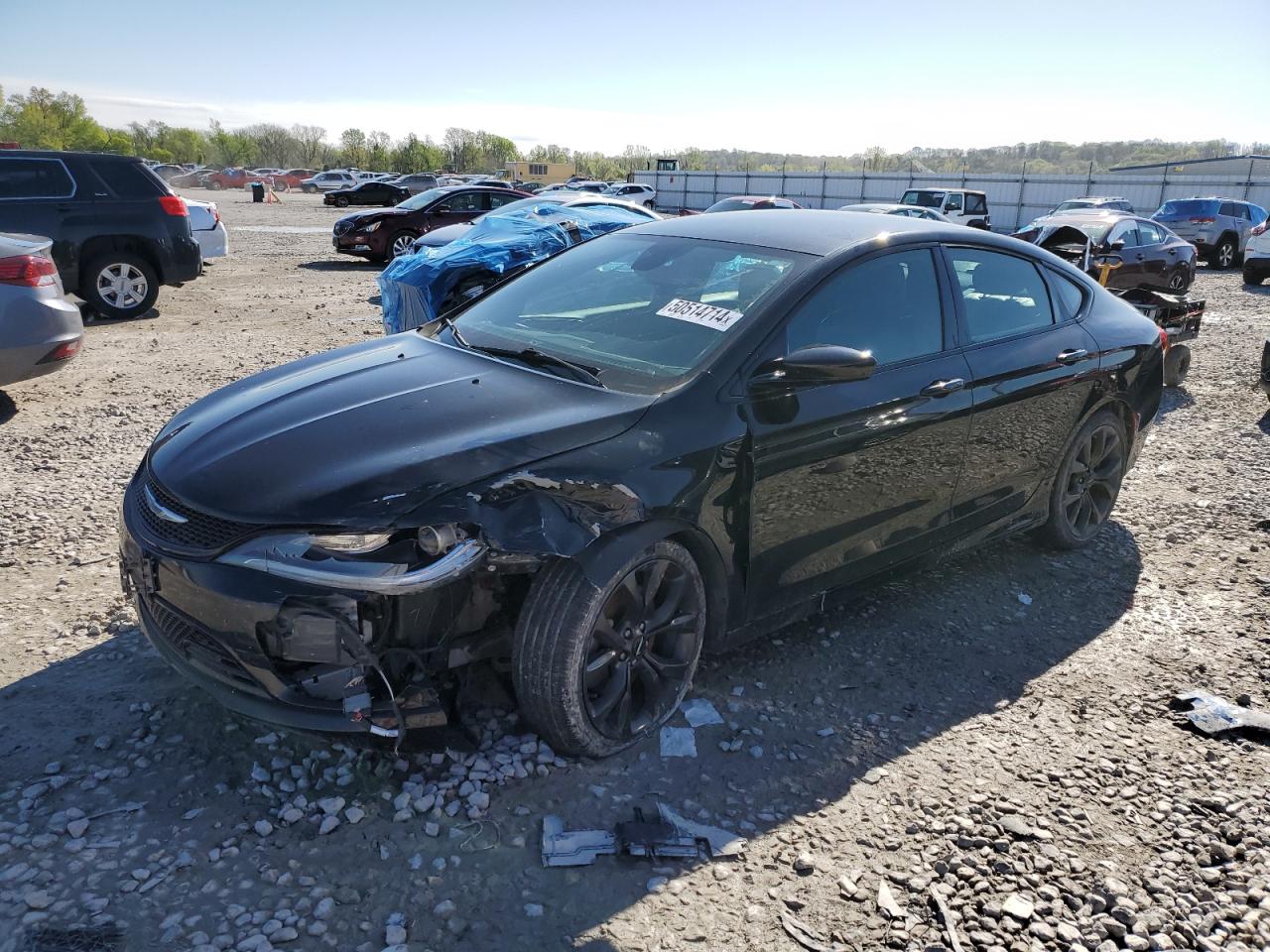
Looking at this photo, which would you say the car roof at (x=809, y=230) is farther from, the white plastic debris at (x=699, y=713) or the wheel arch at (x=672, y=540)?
the white plastic debris at (x=699, y=713)

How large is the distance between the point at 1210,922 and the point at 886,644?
1.58 meters

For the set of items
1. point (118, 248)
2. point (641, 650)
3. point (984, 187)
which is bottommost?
point (641, 650)

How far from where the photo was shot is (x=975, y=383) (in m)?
3.88

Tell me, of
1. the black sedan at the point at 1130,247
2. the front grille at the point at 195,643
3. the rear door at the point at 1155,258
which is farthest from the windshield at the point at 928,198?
the front grille at the point at 195,643

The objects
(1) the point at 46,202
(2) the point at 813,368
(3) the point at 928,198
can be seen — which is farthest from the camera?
(3) the point at 928,198

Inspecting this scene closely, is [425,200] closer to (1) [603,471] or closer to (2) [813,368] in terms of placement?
(2) [813,368]

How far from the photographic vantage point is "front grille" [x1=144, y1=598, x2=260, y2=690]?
2664 mm

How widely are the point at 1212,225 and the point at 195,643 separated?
24934mm

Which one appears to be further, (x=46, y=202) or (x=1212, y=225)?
(x=1212, y=225)

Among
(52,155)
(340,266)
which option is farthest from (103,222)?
(340,266)

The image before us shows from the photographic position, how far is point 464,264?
8484mm

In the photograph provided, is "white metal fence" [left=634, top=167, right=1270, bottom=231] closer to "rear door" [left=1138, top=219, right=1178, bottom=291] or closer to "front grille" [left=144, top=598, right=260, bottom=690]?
"rear door" [left=1138, top=219, right=1178, bottom=291]

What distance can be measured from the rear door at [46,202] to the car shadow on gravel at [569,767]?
830cm

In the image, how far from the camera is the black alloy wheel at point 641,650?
2.93 meters
